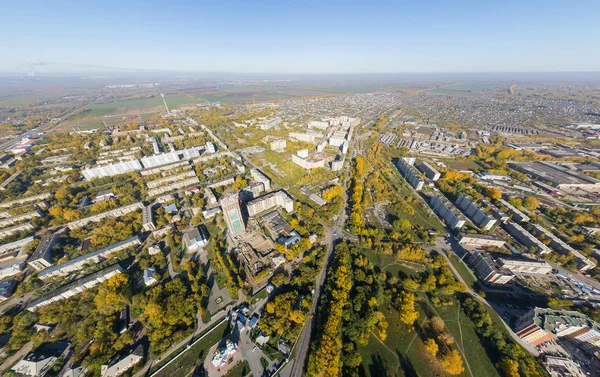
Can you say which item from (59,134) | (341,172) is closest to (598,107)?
(341,172)

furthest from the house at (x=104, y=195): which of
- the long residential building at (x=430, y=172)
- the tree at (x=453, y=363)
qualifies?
the long residential building at (x=430, y=172)

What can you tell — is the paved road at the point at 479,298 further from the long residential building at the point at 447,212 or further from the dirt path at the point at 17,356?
the dirt path at the point at 17,356

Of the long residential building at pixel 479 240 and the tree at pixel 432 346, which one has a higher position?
the long residential building at pixel 479 240

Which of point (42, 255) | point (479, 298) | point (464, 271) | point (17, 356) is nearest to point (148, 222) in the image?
point (42, 255)

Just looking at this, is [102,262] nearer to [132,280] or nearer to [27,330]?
[132,280]

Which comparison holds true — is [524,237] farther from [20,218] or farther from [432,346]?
[20,218]

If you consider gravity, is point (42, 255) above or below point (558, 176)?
below

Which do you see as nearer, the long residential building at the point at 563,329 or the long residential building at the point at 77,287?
the long residential building at the point at 563,329

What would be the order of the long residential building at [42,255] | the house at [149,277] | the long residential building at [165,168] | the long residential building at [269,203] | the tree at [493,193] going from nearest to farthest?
the house at [149,277]
the long residential building at [42,255]
the long residential building at [269,203]
the tree at [493,193]
the long residential building at [165,168]
